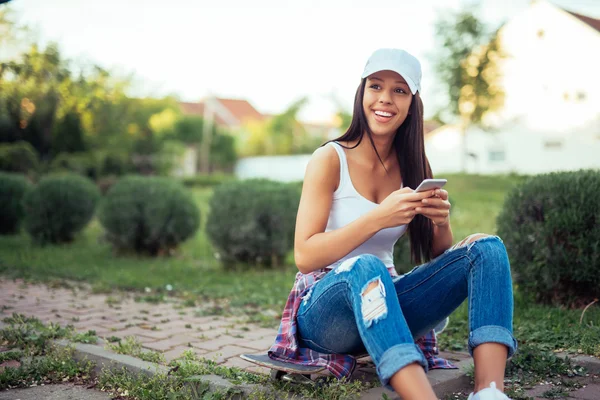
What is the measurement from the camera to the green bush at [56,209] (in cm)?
893

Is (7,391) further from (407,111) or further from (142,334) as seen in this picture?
(407,111)

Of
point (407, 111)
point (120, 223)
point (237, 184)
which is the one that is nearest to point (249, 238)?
point (237, 184)

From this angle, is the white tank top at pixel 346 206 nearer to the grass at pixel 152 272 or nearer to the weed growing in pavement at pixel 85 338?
the weed growing in pavement at pixel 85 338

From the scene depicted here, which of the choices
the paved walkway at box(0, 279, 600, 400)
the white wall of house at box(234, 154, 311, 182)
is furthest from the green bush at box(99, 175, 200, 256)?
the white wall of house at box(234, 154, 311, 182)

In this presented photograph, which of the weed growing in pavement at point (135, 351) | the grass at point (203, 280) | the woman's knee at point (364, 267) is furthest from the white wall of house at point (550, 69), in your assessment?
the woman's knee at point (364, 267)

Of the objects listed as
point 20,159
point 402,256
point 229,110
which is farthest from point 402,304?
point 229,110

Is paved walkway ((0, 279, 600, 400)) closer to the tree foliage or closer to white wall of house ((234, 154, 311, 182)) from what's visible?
the tree foliage

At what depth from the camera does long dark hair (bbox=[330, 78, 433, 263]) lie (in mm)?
2754

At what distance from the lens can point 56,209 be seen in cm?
898

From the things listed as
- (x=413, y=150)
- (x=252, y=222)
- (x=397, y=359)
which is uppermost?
(x=413, y=150)

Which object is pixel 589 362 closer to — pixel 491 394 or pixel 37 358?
pixel 491 394

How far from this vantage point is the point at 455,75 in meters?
19.7

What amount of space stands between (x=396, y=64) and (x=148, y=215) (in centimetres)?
602

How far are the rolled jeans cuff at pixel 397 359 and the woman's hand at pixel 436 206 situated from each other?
57cm
